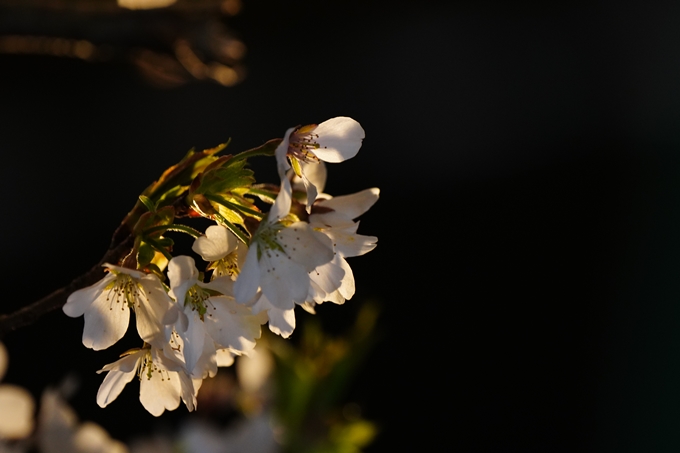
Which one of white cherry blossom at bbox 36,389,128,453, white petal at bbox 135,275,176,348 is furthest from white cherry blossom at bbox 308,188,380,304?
white cherry blossom at bbox 36,389,128,453

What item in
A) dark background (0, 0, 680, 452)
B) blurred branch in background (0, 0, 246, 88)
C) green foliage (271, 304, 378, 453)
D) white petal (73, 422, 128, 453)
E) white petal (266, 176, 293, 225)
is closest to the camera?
white petal (266, 176, 293, 225)

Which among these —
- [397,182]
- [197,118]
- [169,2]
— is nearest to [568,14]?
[397,182]

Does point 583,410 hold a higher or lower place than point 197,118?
lower

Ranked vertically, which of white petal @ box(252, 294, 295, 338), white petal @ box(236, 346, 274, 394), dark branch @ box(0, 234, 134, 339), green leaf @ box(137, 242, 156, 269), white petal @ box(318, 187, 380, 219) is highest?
white petal @ box(318, 187, 380, 219)

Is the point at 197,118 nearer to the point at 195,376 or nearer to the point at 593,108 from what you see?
the point at 593,108

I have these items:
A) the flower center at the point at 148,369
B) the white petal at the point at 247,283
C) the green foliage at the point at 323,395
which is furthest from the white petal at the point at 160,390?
the green foliage at the point at 323,395

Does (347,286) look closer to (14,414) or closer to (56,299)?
(56,299)

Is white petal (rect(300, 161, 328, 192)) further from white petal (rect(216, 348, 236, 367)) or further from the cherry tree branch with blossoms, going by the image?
white petal (rect(216, 348, 236, 367))
